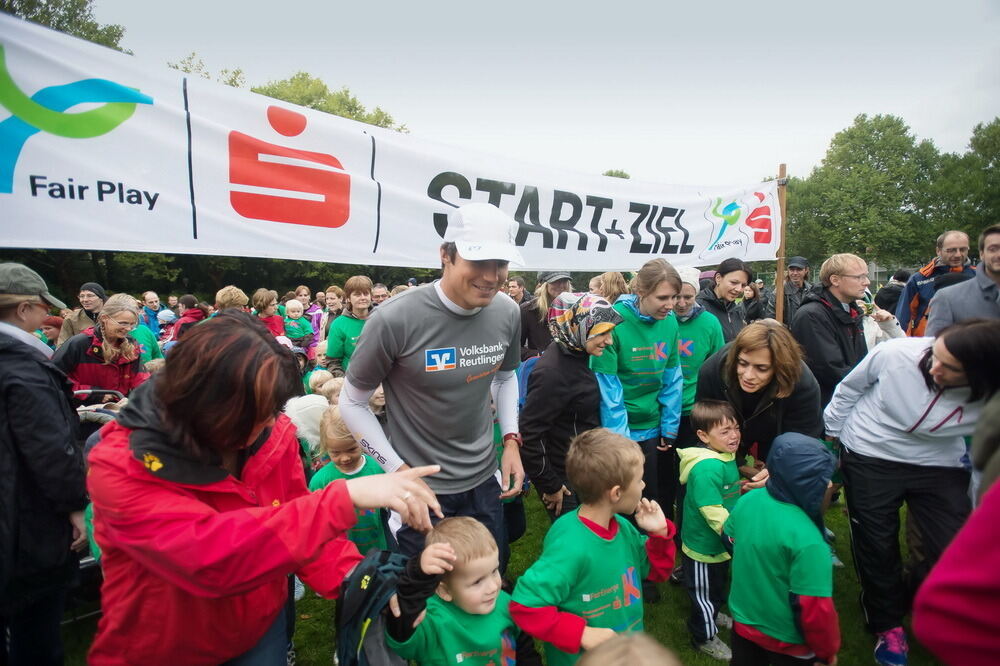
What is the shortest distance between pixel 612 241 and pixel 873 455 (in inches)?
86.5

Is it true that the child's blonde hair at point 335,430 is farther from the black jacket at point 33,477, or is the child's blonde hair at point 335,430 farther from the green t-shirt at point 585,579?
the green t-shirt at point 585,579

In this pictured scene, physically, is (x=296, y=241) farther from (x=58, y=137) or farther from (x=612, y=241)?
(x=612, y=241)

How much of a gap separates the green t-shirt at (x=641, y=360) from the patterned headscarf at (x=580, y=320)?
403 millimetres

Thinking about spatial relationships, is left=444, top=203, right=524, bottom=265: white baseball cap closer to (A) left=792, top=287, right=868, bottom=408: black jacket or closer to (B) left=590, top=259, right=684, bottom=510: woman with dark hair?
(B) left=590, top=259, right=684, bottom=510: woman with dark hair

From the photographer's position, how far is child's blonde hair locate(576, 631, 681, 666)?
131 centimetres

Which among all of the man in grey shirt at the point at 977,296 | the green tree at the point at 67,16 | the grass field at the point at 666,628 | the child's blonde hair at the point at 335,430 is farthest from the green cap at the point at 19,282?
the green tree at the point at 67,16

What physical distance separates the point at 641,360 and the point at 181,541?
2.89 m

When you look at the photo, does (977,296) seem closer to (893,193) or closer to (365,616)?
(365,616)

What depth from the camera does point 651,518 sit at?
2205 millimetres

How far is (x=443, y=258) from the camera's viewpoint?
2348 mm

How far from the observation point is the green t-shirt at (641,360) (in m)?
3.60

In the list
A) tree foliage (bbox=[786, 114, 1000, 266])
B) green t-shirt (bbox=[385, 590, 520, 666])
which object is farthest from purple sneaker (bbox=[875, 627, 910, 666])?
tree foliage (bbox=[786, 114, 1000, 266])

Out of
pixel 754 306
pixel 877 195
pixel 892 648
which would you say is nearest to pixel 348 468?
pixel 892 648

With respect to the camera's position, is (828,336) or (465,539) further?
(828,336)
